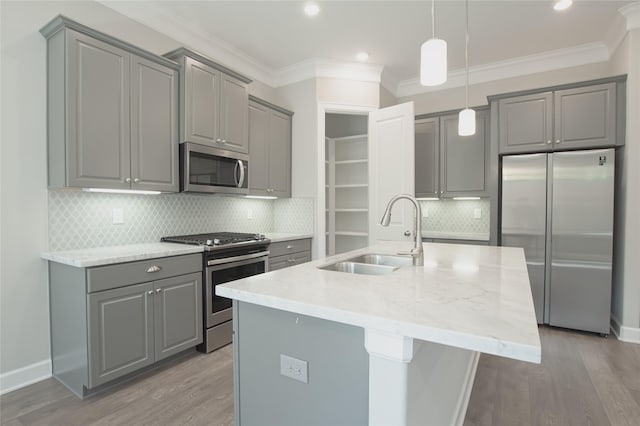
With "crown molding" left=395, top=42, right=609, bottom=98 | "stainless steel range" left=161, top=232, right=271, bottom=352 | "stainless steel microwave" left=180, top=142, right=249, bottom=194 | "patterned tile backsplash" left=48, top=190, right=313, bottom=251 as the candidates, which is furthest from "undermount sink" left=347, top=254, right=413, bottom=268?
"crown molding" left=395, top=42, right=609, bottom=98

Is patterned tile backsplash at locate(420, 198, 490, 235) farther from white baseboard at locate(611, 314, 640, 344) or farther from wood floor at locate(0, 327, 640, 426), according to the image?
wood floor at locate(0, 327, 640, 426)

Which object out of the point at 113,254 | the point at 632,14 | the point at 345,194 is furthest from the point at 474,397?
the point at 632,14

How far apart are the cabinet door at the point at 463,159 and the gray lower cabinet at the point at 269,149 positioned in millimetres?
1969

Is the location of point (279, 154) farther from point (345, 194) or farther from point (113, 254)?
point (113, 254)

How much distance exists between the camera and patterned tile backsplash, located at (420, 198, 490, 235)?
422 centimetres

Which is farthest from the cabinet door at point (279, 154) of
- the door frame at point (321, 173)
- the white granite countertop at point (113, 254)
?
the white granite countertop at point (113, 254)

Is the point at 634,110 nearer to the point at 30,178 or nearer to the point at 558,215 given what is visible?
the point at 558,215

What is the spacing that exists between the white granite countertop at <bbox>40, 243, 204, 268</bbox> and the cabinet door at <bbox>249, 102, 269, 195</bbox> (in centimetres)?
125

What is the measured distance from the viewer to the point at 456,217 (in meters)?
4.39

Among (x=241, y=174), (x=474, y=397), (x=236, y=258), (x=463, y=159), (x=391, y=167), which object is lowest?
(x=474, y=397)

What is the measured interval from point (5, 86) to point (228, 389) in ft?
8.06

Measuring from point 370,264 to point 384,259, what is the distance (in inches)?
5.2

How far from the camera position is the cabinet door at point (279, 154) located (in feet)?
12.9

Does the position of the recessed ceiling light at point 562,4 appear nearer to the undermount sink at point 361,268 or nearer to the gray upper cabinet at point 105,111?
the undermount sink at point 361,268
